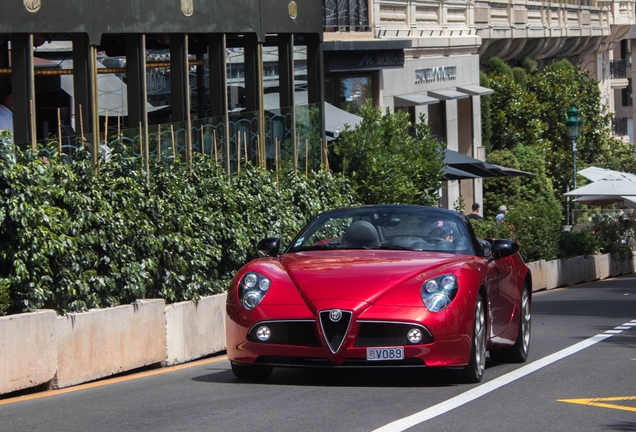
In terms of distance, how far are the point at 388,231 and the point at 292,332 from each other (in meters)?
1.92

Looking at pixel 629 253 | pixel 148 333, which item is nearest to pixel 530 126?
pixel 629 253

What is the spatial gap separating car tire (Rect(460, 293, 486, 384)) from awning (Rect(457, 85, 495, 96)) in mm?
27591

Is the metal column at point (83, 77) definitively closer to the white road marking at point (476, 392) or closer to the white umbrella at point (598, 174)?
the white road marking at point (476, 392)

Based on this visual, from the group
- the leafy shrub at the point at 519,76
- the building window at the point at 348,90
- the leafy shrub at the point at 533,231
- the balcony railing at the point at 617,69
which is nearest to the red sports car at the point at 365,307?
the leafy shrub at the point at 533,231

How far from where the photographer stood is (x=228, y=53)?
19891mm

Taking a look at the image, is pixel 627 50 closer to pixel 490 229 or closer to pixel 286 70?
pixel 490 229

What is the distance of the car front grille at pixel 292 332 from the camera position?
8.90 meters

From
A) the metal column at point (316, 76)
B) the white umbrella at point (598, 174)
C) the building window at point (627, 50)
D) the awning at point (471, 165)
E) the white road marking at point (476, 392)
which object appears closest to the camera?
the white road marking at point (476, 392)

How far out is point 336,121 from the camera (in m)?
23.7

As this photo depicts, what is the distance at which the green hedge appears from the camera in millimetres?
10547

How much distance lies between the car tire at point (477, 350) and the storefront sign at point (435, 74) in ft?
80.4

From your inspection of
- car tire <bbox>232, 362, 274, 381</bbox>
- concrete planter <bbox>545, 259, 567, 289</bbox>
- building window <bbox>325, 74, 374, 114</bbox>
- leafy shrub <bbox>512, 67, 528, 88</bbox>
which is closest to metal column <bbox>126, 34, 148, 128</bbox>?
car tire <bbox>232, 362, 274, 381</bbox>

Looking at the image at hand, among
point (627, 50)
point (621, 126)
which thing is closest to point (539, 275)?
point (621, 126)

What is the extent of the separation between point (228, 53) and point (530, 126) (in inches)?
926
